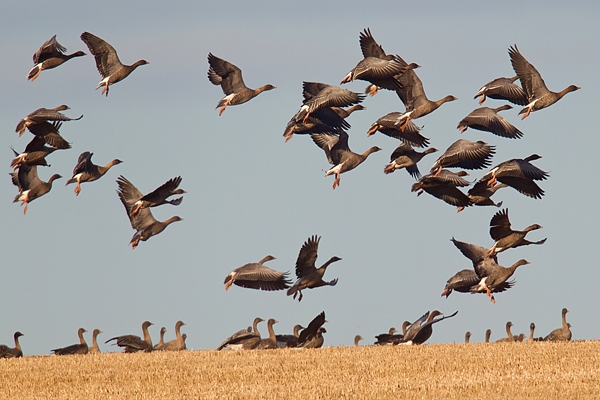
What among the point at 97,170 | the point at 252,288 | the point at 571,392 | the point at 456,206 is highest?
the point at 97,170

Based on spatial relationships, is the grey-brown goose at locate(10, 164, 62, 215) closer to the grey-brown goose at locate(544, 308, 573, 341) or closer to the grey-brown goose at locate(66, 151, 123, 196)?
the grey-brown goose at locate(66, 151, 123, 196)

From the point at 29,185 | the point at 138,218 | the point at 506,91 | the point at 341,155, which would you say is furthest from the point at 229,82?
the point at 506,91

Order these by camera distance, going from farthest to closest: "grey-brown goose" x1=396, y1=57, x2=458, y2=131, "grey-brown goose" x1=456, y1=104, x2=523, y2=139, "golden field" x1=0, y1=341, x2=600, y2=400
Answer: "grey-brown goose" x1=396, y1=57, x2=458, y2=131 < "grey-brown goose" x1=456, y1=104, x2=523, y2=139 < "golden field" x1=0, y1=341, x2=600, y2=400

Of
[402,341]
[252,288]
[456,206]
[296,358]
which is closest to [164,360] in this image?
[296,358]

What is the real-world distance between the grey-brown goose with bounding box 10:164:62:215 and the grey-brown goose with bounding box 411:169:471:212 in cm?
844

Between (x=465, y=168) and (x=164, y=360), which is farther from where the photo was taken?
(x=465, y=168)

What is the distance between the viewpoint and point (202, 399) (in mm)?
14688

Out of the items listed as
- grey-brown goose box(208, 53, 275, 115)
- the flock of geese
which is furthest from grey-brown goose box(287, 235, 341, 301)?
grey-brown goose box(208, 53, 275, 115)

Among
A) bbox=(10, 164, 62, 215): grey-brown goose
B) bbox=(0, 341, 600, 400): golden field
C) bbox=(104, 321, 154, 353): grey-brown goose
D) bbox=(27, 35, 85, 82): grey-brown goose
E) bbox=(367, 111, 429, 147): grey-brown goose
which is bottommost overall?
bbox=(0, 341, 600, 400): golden field

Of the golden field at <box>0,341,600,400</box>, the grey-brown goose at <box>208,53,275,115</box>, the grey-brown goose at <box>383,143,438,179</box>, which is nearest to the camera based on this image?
the golden field at <box>0,341,600,400</box>

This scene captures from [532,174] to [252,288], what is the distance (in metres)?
6.59

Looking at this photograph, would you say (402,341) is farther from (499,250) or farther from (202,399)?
(202,399)

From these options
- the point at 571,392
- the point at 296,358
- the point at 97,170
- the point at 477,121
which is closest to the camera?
the point at 571,392

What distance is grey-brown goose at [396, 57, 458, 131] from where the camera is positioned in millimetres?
21531
